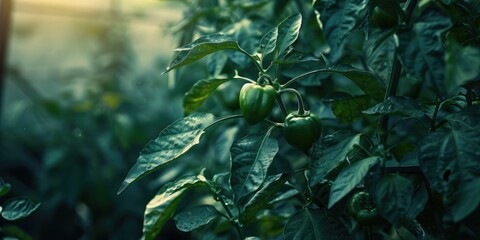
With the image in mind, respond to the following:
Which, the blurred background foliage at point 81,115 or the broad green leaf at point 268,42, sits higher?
the broad green leaf at point 268,42

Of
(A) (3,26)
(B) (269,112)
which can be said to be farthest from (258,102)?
(A) (3,26)

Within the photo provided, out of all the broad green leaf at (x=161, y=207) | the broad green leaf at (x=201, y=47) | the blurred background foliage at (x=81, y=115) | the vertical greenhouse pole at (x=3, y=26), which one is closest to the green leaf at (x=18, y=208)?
the broad green leaf at (x=161, y=207)

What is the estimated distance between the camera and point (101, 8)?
416cm

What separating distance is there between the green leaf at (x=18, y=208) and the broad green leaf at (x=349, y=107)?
44cm

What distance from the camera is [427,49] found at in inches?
30.0

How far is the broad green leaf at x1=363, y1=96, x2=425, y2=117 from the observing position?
0.79 metres

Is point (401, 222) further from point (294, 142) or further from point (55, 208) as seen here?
point (55, 208)

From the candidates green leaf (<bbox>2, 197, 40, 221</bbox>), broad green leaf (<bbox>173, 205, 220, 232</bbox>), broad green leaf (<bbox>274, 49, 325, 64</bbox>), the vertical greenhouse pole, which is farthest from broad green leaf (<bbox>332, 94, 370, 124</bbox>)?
the vertical greenhouse pole

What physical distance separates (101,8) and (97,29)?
199mm

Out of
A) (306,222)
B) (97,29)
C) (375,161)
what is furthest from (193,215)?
(97,29)

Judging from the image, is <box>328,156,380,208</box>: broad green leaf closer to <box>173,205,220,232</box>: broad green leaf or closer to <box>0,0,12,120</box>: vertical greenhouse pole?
<box>173,205,220,232</box>: broad green leaf

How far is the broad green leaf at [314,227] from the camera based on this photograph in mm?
846

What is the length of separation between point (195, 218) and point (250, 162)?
0.17 meters

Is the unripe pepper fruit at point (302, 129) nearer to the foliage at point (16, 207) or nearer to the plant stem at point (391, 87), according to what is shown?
the plant stem at point (391, 87)
